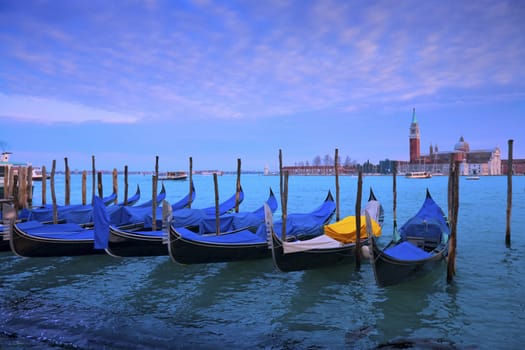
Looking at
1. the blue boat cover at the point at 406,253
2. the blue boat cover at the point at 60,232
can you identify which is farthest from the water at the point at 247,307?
the blue boat cover at the point at 60,232

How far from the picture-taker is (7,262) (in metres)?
8.90

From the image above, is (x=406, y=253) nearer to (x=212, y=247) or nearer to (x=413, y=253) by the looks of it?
(x=413, y=253)

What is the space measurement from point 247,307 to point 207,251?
2039mm

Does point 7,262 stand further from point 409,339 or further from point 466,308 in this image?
point 466,308

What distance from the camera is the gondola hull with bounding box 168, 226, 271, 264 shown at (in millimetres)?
7676

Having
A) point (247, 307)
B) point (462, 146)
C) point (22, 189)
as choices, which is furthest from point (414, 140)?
point (247, 307)

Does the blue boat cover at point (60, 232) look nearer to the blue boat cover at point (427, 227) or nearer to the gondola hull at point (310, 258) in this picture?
the gondola hull at point (310, 258)

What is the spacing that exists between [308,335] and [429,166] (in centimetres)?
11294

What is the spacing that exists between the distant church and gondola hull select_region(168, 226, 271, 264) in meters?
103

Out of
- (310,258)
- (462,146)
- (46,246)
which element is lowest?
(310,258)

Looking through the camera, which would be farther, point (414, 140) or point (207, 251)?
point (414, 140)

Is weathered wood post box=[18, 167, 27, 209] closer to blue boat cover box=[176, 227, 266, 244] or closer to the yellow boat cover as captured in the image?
blue boat cover box=[176, 227, 266, 244]

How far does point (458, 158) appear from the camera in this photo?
105188mm

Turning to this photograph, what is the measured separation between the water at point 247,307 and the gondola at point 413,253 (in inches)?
10.8
